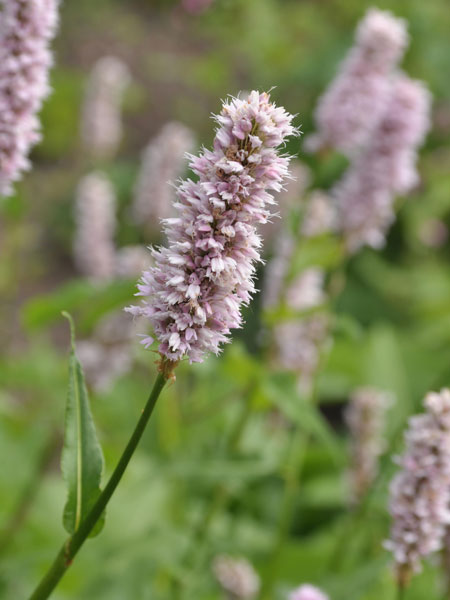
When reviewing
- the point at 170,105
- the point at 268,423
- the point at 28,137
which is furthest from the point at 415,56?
the point at 28,137

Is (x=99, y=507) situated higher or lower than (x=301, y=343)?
lower

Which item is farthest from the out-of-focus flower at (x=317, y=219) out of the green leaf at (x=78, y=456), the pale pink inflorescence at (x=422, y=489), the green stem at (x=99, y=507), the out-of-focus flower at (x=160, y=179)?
the green stem at (x=99, y=507)

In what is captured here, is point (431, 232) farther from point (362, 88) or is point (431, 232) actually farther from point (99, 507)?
point (99, 507)

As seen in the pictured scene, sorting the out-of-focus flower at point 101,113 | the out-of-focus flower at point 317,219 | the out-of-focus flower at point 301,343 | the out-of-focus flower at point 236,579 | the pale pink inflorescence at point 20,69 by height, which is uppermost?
the out-of-focus flower at point 101,113

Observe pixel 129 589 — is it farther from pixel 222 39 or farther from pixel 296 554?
pixel 222 39

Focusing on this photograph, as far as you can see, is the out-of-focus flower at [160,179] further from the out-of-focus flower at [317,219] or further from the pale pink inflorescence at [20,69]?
the pale pink inflorescence at [20,69]

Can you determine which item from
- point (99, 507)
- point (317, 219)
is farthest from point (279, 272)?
point (99, 507)

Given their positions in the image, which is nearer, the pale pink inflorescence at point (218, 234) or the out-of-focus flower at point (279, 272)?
the pale pink inflorescence at point (218, 234)
